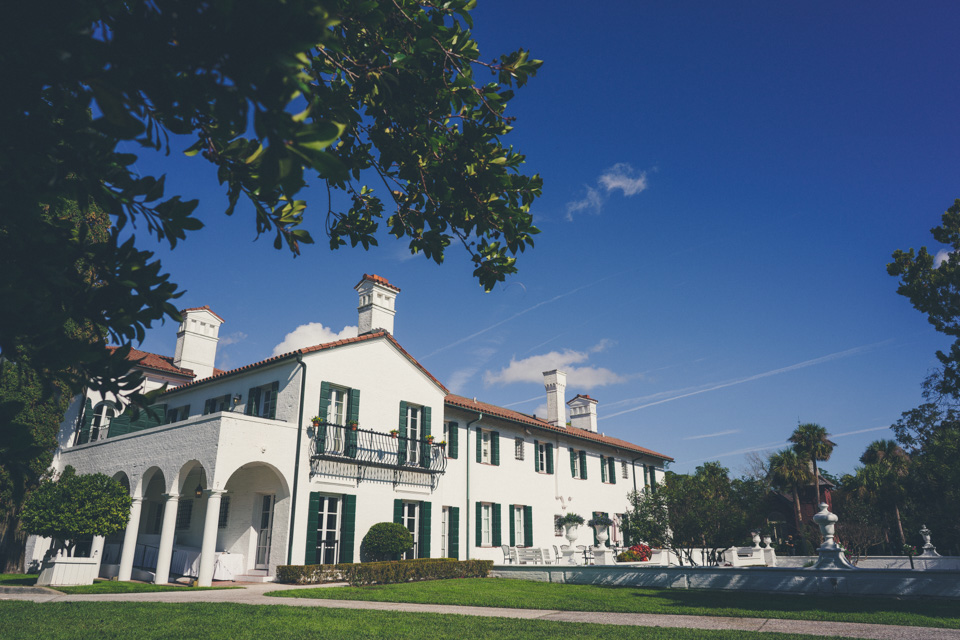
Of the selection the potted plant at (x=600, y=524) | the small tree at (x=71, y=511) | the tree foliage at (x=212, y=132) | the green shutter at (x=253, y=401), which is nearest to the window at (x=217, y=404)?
the green shutter at (x=253, y=401)

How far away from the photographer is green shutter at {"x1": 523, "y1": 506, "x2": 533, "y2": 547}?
26.1 meters

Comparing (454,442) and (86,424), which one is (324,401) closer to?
(454,442)

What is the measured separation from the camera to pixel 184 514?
2086 cm

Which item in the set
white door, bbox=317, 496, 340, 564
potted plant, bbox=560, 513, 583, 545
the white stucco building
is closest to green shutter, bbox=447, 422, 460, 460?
the white stucco building

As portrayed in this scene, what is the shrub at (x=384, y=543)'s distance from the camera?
61.6 feet

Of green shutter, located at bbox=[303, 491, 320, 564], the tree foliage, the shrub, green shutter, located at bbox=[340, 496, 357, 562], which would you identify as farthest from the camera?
the shrub

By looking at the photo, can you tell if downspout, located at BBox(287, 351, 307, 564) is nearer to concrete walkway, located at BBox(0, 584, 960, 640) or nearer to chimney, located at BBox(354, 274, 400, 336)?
concrete walkway, located at BBox(0, 584, 960, 640)

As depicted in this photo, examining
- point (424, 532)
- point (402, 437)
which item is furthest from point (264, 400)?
point (424, 532)

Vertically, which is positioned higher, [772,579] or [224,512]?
[224,512]

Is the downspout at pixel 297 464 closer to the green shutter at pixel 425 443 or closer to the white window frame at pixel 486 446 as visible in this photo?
the green shutter at pixel 425 443

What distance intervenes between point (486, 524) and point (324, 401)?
9411 mm

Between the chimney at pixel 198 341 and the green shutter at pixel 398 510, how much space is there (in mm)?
10141

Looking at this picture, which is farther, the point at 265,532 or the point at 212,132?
the point at 265,532

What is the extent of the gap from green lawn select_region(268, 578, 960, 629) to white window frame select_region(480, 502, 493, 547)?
724 cm
